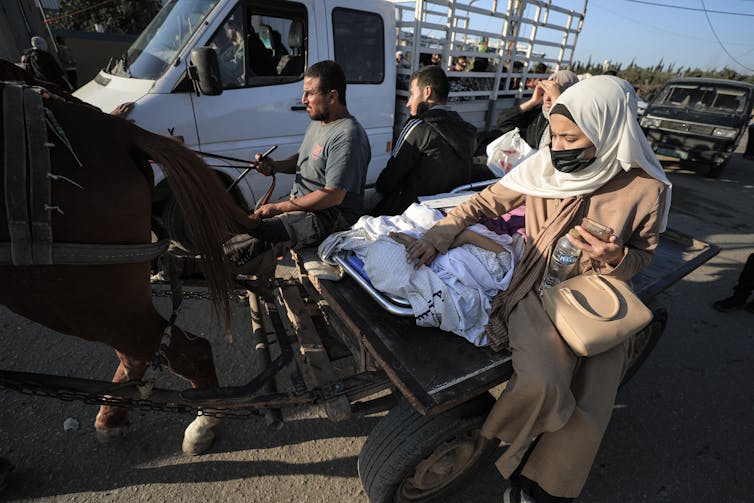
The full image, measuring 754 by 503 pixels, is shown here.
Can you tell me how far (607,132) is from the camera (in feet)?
4.98

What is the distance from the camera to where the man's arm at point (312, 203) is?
7.03ft

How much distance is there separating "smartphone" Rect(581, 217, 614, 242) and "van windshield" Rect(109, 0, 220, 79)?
125 inches

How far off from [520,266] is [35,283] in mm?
1911

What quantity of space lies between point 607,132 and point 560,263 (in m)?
0.56

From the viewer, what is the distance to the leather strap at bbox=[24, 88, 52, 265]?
1.17 meters

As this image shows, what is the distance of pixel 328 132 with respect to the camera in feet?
7.38

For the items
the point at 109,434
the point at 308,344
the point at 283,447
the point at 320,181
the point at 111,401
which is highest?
the point at 320,181

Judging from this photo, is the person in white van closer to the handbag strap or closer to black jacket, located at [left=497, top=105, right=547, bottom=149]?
the handbag strap

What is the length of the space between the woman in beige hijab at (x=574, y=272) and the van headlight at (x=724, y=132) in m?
8.23

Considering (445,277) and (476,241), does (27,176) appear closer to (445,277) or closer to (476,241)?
(445,277)

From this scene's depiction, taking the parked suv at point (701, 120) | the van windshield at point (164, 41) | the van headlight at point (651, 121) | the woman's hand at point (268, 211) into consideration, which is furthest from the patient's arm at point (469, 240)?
the van headlight at point (651, 121)

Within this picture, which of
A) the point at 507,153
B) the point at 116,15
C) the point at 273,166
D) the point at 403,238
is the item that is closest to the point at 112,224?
the point at 273,166

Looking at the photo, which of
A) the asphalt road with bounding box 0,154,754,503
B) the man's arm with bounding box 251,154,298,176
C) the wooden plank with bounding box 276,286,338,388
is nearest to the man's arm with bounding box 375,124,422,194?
the man's arm with bounding box 251,154,298,176

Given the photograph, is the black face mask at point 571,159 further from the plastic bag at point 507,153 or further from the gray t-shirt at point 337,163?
the plastic bag at point 507,153
